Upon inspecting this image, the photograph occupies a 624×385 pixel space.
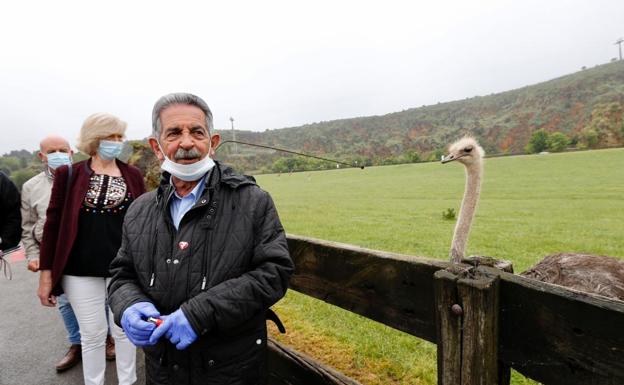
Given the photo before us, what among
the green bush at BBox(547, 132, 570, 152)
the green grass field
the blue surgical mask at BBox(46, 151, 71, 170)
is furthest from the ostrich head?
the green bush at BBox(547, 132, 570, 152)

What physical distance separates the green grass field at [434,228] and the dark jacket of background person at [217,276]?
170 cm

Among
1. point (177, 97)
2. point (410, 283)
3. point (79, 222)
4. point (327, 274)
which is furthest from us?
point (79, 222)

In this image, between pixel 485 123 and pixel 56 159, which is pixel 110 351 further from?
pixel 485 123

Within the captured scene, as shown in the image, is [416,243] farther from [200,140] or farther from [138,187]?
[200,140]

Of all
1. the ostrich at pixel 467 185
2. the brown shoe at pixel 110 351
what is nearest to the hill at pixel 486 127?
the brown shoe at pixel 110 351

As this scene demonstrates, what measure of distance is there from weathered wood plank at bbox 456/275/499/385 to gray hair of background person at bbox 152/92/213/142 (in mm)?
1474

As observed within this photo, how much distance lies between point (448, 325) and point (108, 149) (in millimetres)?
2799

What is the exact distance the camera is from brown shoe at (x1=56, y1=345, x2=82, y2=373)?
151 inches

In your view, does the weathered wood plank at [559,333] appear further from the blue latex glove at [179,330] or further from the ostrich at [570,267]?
the blue latex glove at [179,330]

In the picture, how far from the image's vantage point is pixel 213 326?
1.72 m

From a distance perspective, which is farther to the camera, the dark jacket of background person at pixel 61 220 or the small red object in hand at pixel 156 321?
the dark jacket of background person at pixel 61 220

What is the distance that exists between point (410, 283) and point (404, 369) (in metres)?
1.80

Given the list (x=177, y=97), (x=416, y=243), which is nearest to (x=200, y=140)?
(x=177, y=97)

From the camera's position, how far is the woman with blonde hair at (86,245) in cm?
297
